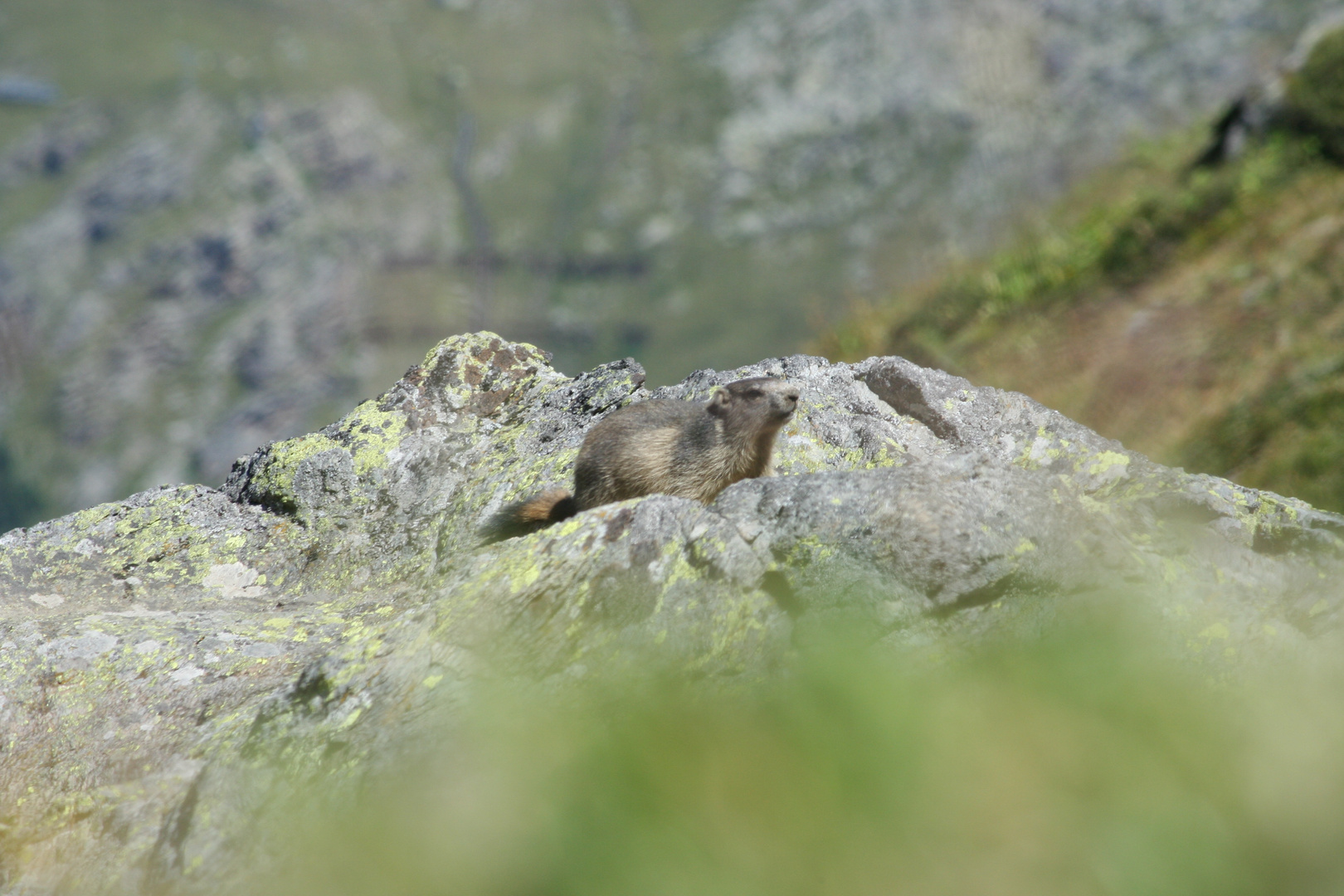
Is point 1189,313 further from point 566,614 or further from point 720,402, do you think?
point 566,614

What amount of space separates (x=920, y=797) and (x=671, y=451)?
5.68 meters

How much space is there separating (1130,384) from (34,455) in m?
224

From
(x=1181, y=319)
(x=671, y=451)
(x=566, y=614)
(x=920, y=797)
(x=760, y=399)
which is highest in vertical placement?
(x=1181, y=319)

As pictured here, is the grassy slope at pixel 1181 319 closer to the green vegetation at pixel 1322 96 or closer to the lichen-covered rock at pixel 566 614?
the green vegetation at pixel 1322 96

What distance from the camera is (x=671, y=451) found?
7.26 meters

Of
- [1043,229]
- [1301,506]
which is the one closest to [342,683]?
[1301,506]

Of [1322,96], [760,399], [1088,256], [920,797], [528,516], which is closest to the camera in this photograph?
[920,797]

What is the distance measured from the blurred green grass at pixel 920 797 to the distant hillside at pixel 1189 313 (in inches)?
333

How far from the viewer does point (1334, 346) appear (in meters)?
10.1

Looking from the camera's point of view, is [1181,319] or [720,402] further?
[1181,319]

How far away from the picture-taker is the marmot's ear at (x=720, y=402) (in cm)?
729

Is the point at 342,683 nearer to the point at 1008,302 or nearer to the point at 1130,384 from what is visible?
the point at 1130,384

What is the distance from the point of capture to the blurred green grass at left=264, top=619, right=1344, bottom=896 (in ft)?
5.00

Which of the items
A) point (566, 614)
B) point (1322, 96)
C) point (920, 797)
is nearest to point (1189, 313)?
point (1322, 96)
